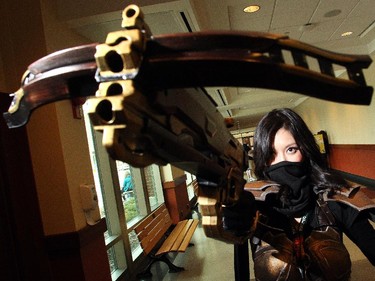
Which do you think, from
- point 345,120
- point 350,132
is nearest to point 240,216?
point 350,132

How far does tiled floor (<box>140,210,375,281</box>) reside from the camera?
10.1 ft

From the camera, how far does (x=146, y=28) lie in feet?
1.40

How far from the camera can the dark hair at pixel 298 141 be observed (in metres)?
1.26

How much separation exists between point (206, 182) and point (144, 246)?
10.6 ft

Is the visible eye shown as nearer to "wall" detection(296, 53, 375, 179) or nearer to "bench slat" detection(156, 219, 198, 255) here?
"bench slat" detection(156, 219, 198, 255)

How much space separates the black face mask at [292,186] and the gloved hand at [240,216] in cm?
33

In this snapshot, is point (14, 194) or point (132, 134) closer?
point (132, 134)

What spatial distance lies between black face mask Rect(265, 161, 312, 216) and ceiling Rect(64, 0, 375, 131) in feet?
5.37

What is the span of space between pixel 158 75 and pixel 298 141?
99cm

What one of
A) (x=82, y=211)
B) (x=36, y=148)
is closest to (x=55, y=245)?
(x=82, y=211)

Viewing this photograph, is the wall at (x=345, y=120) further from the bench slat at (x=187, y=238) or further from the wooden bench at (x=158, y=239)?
the wooden bench at (x=158, y=239)

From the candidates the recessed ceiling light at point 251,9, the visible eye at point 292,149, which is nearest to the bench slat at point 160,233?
the visible eye at point 292,149

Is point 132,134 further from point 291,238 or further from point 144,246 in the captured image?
point 144,246

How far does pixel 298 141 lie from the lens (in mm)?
1256
